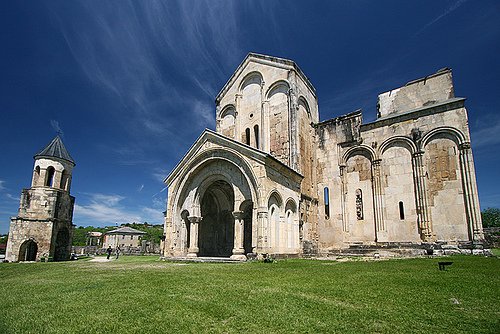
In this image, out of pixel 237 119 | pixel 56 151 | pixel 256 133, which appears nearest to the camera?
pixel 256 133

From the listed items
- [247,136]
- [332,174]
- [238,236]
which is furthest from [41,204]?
[332,174]

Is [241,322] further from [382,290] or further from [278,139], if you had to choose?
[278,139]

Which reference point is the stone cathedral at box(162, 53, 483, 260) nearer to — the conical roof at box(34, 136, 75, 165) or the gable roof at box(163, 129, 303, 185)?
the gable roof at box(163, 129, 303, 185)

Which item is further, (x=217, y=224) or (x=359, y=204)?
(x=217, y=224)

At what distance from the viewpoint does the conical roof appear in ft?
82.3

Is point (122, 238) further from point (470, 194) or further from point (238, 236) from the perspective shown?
point (470, 194)

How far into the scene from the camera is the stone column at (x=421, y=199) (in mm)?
16906

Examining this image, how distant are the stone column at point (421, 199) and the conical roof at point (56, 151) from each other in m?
27.9

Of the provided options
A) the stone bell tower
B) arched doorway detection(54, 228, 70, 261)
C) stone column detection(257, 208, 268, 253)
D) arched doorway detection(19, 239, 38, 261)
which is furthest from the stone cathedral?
arched doorway detection(19, 239, 38, 261)

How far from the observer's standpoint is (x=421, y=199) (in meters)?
17.4

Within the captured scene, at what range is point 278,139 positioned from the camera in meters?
21.4

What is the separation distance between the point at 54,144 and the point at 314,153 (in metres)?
23.1

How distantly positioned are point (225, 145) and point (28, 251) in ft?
66.6

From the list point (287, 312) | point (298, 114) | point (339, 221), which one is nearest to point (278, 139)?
point (298, 114)
